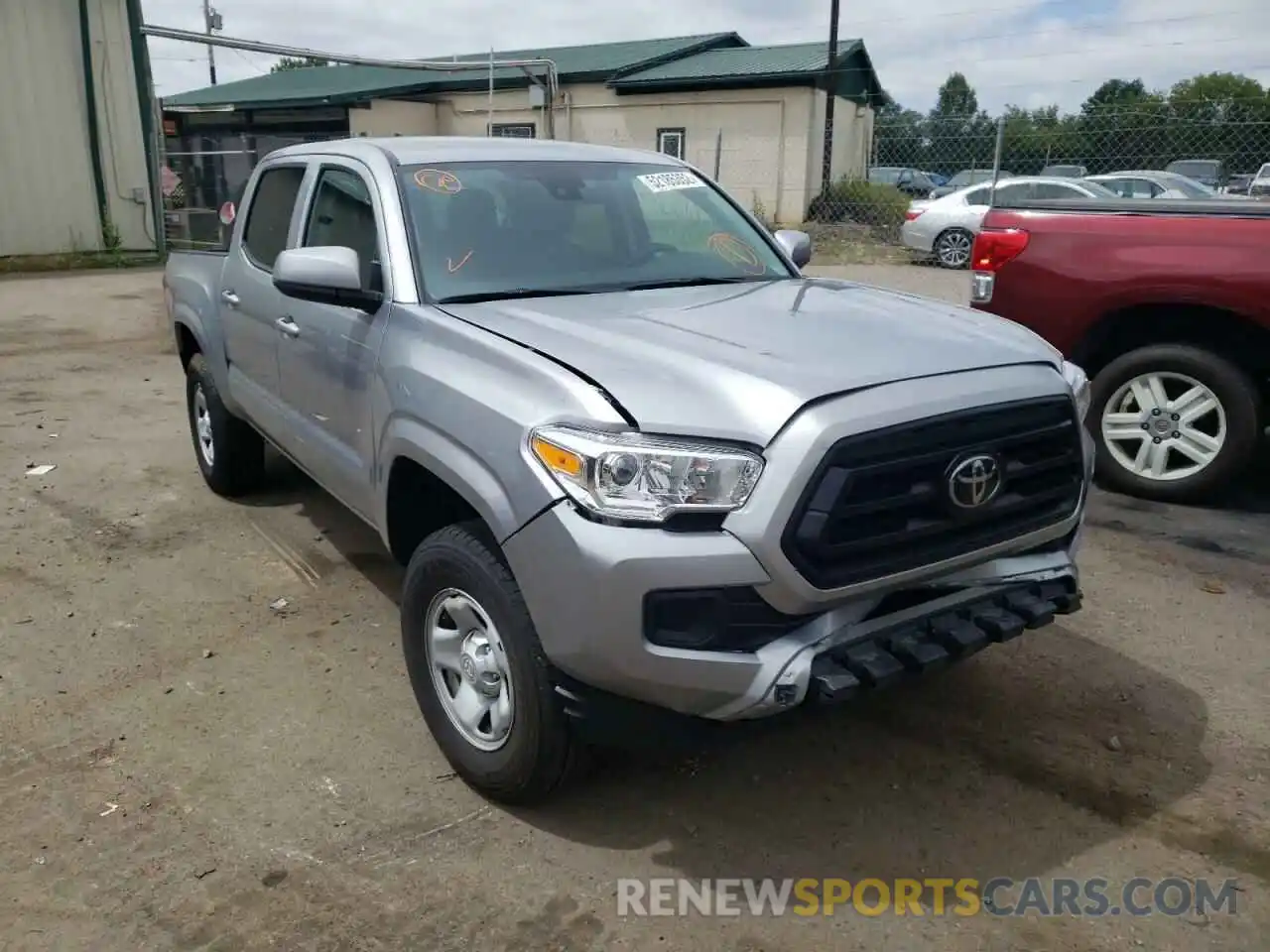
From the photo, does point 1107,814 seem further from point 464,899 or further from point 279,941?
point 279,941

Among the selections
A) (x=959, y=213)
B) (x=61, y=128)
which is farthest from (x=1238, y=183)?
(x=61, y=128)

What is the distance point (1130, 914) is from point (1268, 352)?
12.0 ft

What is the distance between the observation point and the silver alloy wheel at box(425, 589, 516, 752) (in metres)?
2.90

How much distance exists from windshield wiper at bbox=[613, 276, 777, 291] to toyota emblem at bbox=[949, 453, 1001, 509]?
144 cm

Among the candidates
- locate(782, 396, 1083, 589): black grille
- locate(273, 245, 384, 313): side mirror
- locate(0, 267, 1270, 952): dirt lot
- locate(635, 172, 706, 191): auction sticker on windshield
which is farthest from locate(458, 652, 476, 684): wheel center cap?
locate(635, 172, 706, 191): auction sticker on windshield

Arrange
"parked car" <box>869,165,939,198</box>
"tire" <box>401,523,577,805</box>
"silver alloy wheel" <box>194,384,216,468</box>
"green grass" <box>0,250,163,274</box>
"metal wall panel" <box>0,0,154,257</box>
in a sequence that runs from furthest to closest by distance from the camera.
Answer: "parked car" <box>869,165,939,198</box> < "green grass" <box>0,250,163,274</box> < "metal wall panel" <box>0,0,154,257</box> < "silver alloy wheel" <box>194,384,216,468</box> < "tire" <box>401,523,577,805</box>

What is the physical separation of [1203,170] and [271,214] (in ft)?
61.9

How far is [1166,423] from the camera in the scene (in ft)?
17.9

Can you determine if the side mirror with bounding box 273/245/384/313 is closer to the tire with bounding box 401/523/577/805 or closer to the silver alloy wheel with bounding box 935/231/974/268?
the tire with bounding box 401/523/577/805

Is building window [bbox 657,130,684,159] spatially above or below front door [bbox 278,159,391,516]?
above

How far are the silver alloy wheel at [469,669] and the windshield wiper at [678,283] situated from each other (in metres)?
1.29

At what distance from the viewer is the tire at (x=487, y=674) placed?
2680mm

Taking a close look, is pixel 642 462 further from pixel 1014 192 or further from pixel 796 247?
pixel 1014 192

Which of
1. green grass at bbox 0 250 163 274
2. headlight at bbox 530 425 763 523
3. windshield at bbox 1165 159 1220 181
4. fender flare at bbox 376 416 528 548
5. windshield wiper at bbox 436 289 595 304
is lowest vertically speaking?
green grass at bbox 0 250 163 274
